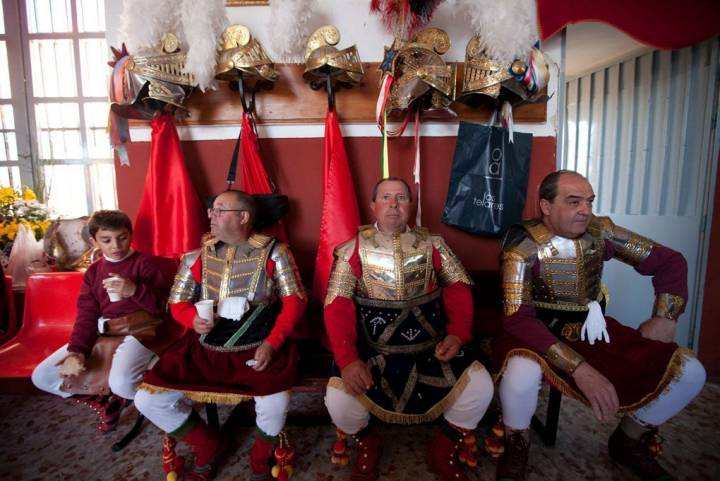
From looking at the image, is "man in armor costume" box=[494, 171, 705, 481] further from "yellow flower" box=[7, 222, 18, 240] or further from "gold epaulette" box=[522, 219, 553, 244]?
"yellow flower" box=[7, 222, 18, 240]

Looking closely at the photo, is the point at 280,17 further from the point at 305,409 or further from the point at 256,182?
the point at 305,409

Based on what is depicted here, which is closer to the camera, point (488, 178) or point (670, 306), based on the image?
point (670, 306)

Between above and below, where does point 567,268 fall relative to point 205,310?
above

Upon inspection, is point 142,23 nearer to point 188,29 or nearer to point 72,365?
point 188,29

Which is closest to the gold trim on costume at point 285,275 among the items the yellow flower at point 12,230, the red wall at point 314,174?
the red wall at point 314,174

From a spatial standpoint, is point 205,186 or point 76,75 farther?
point 76,75

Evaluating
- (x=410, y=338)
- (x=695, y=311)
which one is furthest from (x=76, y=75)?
(x=695, y=311)

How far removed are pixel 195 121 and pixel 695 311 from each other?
370cm

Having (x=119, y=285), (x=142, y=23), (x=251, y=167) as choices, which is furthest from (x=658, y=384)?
(x=142, y=23)

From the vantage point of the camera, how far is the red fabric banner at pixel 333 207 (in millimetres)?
2102

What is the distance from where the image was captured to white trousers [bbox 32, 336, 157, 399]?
5.82 ft

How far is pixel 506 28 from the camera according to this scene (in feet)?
A: 6.23

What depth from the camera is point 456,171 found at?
7.75 ft

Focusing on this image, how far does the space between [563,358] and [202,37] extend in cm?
243
